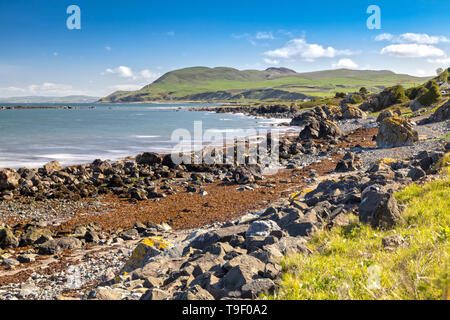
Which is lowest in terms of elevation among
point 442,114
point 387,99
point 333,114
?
point 442,114

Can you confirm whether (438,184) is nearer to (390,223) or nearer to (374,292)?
(390,223)

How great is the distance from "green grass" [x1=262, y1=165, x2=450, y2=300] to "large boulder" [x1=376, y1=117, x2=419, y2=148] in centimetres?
2173

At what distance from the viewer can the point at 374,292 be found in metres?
4.13

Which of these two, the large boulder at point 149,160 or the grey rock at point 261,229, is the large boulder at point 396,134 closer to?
the large boulder at point 149,160

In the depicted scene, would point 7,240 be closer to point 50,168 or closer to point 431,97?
point 50,168

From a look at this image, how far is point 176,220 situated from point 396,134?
2161 centimetres

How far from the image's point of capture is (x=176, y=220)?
49.4ft

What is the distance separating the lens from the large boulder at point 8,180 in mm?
20500

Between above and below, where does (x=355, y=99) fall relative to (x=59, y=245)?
above

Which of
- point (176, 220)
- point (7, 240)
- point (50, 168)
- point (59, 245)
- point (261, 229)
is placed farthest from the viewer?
point (50, 168)

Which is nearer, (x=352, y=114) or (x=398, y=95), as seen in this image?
(x=352, y=114)

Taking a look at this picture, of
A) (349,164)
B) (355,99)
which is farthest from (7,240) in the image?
(355,99)

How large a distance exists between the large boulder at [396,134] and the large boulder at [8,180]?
29.3 m
